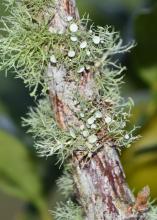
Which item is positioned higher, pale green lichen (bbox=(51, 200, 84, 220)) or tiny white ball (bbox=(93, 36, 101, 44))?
tiny white ball (bbox=(93, 36, 101, 44))

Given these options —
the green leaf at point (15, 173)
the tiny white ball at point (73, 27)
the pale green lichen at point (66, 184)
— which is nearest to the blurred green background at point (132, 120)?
the green leaf at point (15, 173)

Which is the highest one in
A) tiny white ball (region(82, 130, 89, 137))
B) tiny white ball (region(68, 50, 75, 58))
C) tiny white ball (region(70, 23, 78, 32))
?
tiny white ball (region(70, 23, 78, 32))

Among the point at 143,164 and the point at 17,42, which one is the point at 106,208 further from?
the point at 143,164

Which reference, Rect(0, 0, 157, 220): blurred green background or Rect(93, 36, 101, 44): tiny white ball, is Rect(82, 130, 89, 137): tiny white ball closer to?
Rect(93, 36, 101, 44): tiny white ball

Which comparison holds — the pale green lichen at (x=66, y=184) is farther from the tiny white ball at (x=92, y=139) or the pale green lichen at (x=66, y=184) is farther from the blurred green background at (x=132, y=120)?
the blurred green background at (x=132, y=120)

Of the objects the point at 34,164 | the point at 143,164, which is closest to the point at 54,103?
the point at 143,164

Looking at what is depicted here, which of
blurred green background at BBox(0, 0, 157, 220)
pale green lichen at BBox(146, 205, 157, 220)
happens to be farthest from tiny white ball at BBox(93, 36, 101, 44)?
blurred green background at BBox(0, 0, 157, 220)
